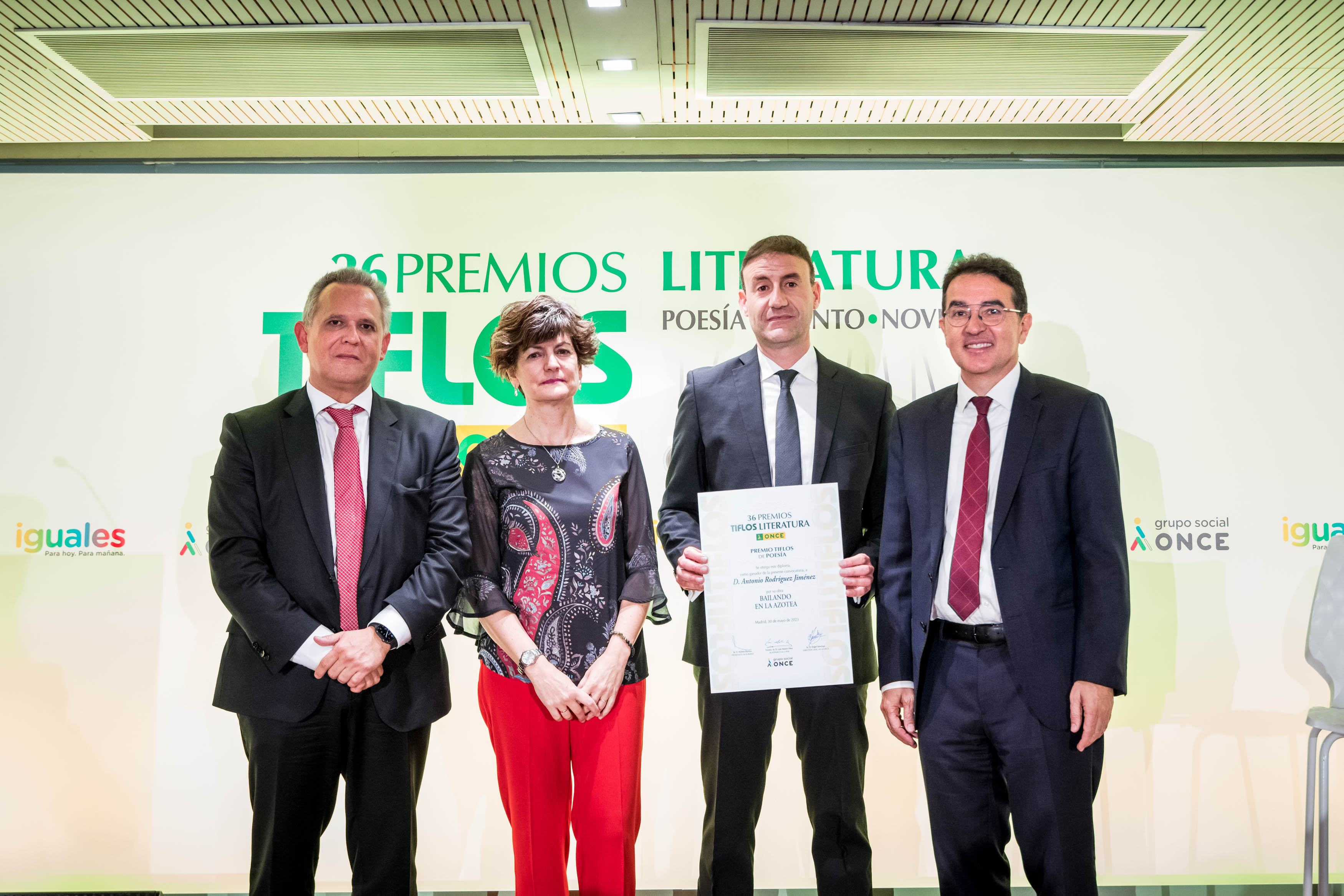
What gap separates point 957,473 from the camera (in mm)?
2543

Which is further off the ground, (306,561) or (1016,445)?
(1016,445)

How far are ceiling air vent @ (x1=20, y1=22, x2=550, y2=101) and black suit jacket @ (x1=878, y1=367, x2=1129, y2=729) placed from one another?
2.11 metres

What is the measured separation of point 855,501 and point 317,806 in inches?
71.9

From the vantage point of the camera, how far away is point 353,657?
2420 millimetres

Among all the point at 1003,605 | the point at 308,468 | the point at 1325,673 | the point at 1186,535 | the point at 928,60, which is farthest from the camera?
the point at 1186,535

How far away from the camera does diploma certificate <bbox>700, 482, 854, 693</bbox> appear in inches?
102

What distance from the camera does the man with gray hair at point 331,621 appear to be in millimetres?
2467

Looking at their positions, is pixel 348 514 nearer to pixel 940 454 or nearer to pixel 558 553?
pixel 558 553

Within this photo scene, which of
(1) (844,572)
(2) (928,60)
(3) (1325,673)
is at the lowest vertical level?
(3) (1325,673)

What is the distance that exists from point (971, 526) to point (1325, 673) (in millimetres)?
1689

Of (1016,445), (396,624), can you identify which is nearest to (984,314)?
(1016,445)

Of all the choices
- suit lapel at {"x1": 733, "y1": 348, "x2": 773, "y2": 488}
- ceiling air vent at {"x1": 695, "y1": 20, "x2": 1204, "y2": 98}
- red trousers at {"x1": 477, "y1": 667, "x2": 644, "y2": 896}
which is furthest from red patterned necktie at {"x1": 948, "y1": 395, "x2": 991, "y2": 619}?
ceiling air vent at {"x1": 695, "y1": 20, "x2": 1204, "y2": 98}

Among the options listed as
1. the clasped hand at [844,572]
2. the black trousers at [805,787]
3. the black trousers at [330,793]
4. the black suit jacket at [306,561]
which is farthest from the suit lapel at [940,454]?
the black trousers at [330,793]

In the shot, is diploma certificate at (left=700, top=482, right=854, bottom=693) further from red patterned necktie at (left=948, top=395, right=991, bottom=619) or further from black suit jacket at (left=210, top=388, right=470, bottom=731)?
black suit jacket at (left=210, top=388, right=470, bottom=731)
